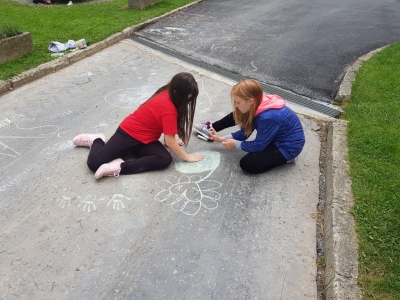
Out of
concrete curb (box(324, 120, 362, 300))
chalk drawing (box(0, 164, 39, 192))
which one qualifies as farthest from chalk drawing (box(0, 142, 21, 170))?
concrete curb (box(324, 120, 362, 300))

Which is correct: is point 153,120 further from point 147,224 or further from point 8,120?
point 8,120

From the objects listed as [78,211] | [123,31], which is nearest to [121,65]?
[123,31]

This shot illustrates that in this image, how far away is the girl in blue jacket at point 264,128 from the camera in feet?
10.7

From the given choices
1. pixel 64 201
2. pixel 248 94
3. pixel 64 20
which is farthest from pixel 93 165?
pixel 64 20

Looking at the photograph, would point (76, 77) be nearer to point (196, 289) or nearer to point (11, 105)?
point (11, 105)

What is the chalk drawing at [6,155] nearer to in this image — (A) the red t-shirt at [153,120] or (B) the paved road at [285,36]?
(A) the red t-shirt at [153,120]

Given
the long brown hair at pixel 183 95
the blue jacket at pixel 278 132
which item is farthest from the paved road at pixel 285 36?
the long brown hair at pixel 183 95

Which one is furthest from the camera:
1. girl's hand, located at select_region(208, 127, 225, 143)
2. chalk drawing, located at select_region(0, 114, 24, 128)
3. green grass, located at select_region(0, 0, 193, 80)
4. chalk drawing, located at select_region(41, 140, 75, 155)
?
green grass, located at select_region(0, 0, 193, 80)

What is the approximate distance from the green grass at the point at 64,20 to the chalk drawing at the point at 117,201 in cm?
323

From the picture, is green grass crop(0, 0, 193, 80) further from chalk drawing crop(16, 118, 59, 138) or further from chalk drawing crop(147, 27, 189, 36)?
chalk drawing crop(16, 118, 59, 138)

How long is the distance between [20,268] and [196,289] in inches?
45.4

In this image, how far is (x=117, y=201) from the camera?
3080mm

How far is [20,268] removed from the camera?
2465 millimetres

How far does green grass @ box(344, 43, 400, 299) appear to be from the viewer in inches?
93.8
